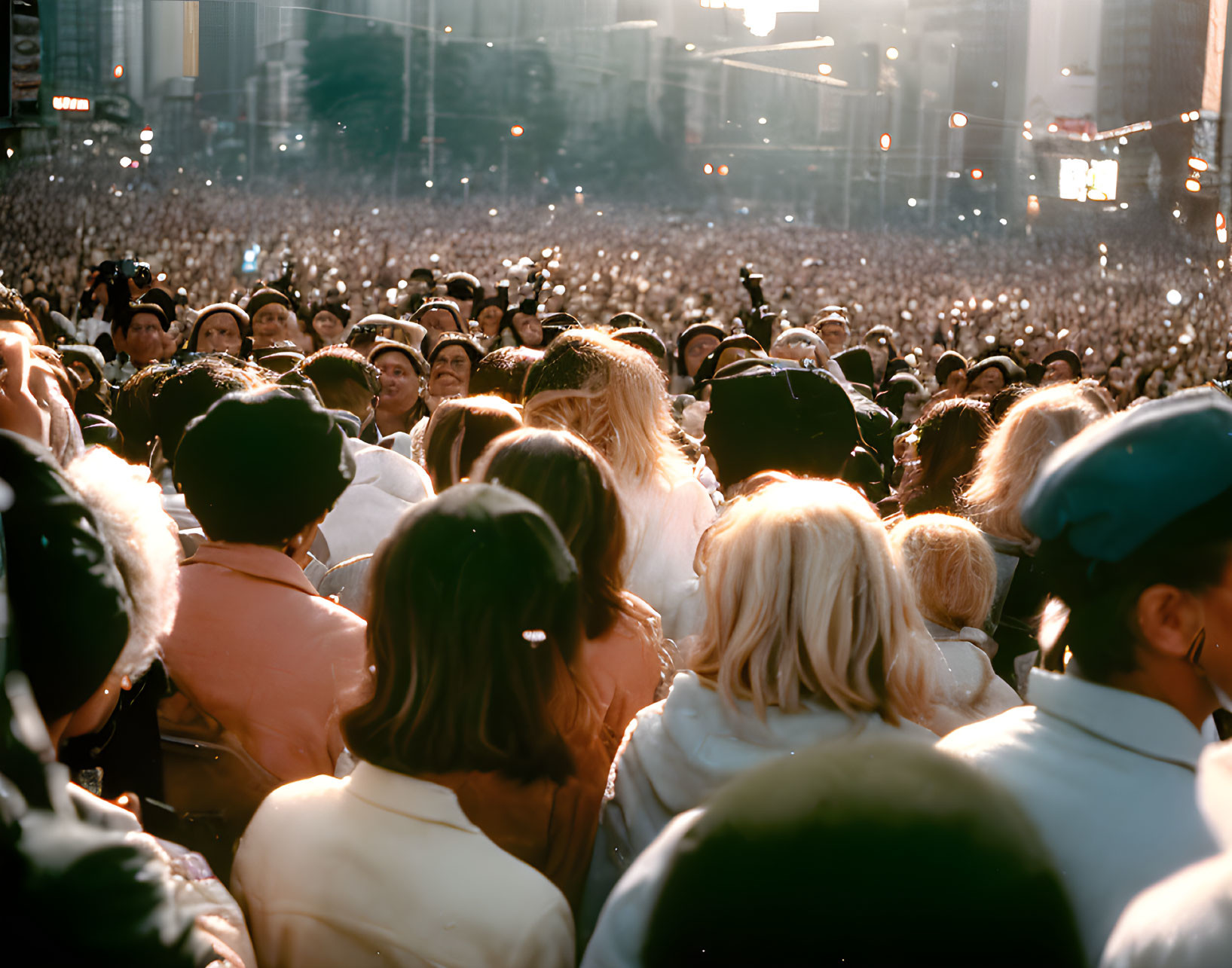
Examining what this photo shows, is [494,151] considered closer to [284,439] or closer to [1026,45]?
[1026,45]

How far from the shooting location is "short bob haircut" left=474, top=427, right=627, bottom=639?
7.39ft

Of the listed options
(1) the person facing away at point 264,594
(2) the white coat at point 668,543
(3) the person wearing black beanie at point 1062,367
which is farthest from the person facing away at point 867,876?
(3) the person wearing black beanie at point 1062,367

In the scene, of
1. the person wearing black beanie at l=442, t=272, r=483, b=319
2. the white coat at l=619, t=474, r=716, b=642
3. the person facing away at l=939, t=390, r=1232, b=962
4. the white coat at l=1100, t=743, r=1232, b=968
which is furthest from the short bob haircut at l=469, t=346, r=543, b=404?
the person wearing black beanie at l=442, t=272, r=483, b=319

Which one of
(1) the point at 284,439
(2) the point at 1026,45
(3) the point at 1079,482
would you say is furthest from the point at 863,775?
(2) the point at 1026,45

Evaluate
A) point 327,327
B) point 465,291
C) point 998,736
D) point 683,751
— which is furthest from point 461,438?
point 465,291

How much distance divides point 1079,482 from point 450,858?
0.95 metres

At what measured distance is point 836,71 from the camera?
3678 centimetres

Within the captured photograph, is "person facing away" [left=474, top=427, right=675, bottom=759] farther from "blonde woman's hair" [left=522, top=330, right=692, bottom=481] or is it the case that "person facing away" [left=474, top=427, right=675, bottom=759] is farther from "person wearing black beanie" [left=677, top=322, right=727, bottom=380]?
"person wearing black beanie" [left=677, top=322, right=727, bottom=380]

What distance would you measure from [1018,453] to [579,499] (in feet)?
5.59

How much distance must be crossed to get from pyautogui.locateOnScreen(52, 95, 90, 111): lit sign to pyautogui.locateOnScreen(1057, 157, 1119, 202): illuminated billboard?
2766 cm

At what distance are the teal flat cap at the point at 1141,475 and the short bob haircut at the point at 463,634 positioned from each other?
71 centimetres

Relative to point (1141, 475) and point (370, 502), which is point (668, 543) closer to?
point (370, 502)

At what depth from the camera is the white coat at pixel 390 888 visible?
4.68 ft

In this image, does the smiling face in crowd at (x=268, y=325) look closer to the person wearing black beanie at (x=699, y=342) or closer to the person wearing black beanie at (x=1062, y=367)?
the person wearing black beanie at (x=699, y=342)
